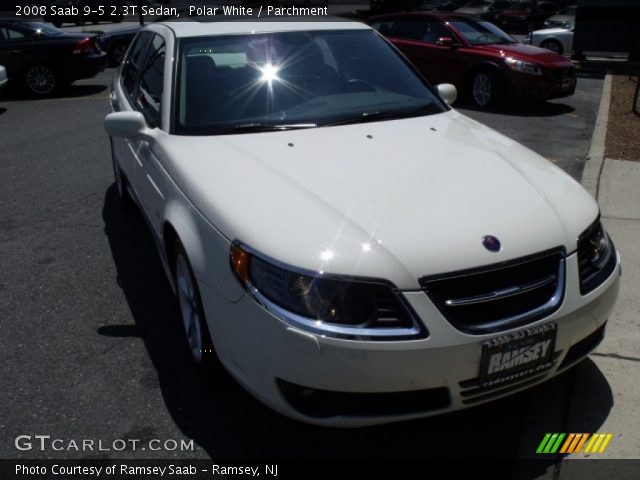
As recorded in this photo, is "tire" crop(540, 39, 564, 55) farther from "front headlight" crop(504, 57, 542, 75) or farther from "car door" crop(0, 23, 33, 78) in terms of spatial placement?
"car door" crop(0, 23, 33, 78)

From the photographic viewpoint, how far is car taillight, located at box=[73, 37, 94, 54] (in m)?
12.2

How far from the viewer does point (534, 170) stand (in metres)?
3.24

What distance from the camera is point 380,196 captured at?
283 cm

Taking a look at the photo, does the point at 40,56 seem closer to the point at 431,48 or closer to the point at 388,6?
the point at 431,48

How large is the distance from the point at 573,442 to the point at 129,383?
6.71 feet

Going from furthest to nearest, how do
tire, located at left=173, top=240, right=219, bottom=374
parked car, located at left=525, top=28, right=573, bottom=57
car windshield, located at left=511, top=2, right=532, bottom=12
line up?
car windshield, located at left=511, top=2, right=532, bottom=12 < parked car, located at left=525, top=28, right=573, bottom=57 < tire, located at left=173, top=240, right=219, bottom=374

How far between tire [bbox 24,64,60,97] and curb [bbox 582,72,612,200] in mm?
9237

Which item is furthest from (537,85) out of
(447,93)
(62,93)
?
(62,93)

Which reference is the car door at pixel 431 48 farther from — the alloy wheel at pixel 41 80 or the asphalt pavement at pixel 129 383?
the asphalt pavement at pixel 129 383

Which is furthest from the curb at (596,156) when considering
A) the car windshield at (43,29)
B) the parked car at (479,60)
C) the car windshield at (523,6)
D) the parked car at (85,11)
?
the parked car at (85,11)

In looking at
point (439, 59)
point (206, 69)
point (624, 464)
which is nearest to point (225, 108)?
point (206, 69)

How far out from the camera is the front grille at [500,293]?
242 cm

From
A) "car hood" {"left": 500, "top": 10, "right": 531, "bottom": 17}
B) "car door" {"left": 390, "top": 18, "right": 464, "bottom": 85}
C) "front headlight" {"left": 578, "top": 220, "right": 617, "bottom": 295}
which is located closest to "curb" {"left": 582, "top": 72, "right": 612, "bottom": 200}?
"car door" {"left": 390, "top": 18, "right": 464, "bottom": 85}

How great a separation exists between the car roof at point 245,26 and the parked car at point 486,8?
2548cm
